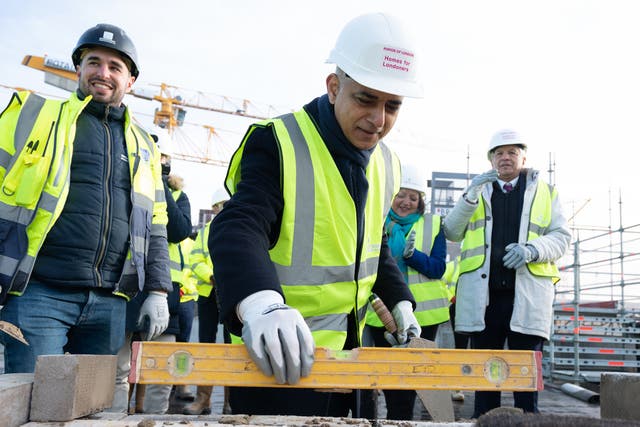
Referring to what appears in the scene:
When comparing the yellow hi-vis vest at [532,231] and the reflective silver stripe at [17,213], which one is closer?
the reflective silver stripe at [17,213]

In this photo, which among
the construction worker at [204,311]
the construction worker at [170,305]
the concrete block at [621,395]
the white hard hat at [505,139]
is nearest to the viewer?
the concrete block at [621,395]

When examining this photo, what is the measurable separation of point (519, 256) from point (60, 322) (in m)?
2.81

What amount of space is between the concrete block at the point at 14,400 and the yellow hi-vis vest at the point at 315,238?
2.79 feet

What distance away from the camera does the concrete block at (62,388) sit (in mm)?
1445

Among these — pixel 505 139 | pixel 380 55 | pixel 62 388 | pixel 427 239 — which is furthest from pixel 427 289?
pixel 62 388

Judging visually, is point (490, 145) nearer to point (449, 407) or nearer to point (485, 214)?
point (485, 214)

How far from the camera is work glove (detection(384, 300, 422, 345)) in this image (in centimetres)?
242

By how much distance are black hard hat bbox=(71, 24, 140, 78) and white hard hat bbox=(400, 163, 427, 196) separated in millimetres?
2670

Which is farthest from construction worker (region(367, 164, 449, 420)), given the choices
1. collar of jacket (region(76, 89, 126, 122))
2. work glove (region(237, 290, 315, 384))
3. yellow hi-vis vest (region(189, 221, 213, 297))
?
work glove (region(237, 290, 315, 384))

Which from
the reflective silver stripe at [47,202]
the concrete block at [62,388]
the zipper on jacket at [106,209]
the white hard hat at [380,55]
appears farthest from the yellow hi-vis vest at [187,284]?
the concrete block at [62,388]

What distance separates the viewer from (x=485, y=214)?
438 centimetres

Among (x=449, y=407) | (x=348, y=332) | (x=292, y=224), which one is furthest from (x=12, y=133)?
(x=449, y=407)

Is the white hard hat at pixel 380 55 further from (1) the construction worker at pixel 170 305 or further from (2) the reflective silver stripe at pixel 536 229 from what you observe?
(2) the reflective silver stripe at pixel 536 229

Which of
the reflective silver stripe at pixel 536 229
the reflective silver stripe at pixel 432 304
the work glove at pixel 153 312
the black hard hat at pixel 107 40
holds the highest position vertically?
the black hard hat at pixel 107 40
